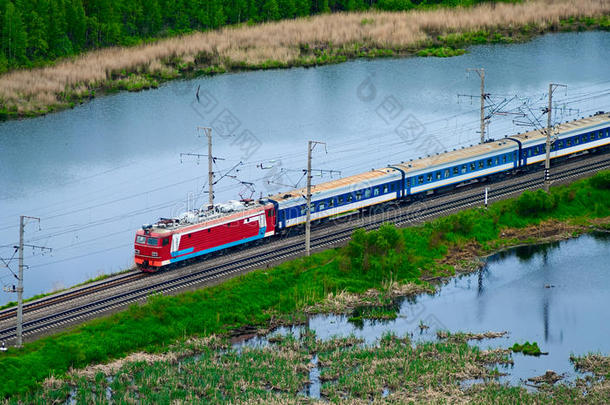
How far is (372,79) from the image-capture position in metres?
127

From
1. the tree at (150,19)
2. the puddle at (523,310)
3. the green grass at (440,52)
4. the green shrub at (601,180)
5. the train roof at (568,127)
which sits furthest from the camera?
the green grass at (440,52)

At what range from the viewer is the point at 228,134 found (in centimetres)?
10956

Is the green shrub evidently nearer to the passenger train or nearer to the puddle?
the puddle

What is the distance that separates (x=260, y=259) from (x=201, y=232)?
178 inches

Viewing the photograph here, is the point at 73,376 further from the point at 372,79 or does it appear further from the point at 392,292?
the point at 372,79

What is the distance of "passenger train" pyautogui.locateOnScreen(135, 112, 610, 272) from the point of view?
2761 inches

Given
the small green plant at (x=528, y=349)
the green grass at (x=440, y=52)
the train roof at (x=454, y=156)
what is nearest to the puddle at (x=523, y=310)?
the small green plant at (x=528, y=349)

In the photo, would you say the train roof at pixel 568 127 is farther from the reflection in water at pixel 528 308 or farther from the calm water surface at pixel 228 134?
the reflection in water at pixel 528 308

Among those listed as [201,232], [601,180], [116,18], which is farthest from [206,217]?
[116,18]

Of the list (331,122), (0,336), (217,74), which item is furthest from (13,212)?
(217,74)

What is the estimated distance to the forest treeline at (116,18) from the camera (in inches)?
4781

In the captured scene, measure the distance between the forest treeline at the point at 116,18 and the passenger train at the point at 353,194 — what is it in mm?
53779

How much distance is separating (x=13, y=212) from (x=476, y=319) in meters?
40.8

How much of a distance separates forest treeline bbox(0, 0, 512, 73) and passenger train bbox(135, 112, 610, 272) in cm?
5378
